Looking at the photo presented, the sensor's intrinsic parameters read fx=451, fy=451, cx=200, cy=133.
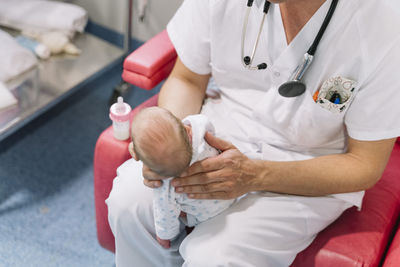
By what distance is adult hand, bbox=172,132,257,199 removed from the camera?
1.07 m

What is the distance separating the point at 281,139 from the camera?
1.23m

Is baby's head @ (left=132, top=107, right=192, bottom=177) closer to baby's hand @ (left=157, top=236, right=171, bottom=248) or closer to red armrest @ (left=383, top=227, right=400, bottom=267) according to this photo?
baby's hand @ (left=157, top=236, right=171, bottom=248)

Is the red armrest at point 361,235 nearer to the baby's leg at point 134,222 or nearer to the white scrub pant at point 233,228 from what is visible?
the white scrub pant at point 233,228

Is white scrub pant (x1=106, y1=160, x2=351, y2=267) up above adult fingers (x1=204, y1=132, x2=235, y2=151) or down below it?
below

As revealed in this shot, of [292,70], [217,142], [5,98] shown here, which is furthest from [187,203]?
[5,98]

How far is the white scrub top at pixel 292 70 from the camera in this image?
3.36 ft

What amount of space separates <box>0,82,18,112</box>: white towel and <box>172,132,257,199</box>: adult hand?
996 millimetres

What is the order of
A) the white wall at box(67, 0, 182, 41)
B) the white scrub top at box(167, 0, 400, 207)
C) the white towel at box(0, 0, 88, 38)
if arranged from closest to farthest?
the white scrub top at box(167, 0, 400, 207)
the white towel at box(0, 0, 88, 38)
the white wall at box(67, 0, 182, 41)

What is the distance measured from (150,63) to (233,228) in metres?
0.58

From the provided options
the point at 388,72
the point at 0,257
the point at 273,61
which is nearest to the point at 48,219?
the point at 0,257

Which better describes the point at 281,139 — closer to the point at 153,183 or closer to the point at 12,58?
the point at 153,183

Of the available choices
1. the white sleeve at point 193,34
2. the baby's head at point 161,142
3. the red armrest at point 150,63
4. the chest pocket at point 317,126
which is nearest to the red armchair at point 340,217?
the red armrest at point 150,63

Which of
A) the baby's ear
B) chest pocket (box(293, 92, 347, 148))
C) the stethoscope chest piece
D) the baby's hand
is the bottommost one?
the baby's hand

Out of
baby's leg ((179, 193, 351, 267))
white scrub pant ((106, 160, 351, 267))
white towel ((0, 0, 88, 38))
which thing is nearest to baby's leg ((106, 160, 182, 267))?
white scrub pant ((106, 160, 351, 267))
